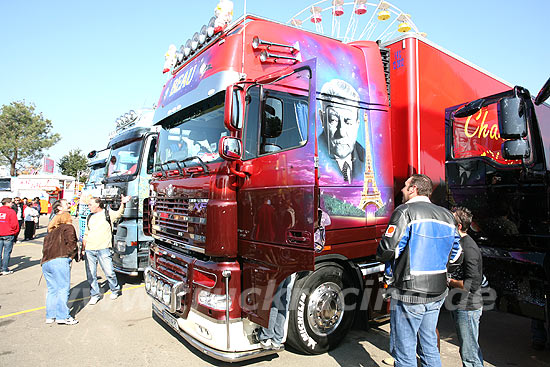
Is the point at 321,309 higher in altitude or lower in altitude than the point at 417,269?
lower

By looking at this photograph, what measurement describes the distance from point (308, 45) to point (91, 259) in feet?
16.3

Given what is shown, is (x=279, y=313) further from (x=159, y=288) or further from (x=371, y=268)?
(x=159, y=288)

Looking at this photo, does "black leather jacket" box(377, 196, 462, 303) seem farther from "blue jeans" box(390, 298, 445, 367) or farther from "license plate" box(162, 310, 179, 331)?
"license plate" box(162, 310, 179, 331)

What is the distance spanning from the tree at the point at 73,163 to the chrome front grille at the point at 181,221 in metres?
46.8

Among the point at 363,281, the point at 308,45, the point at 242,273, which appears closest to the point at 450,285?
the point at 363,281

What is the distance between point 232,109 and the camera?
3490 mm

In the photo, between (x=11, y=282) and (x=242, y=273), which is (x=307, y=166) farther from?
(x=11, y=282)

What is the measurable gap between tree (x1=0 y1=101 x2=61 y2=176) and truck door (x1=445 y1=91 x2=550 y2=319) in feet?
148

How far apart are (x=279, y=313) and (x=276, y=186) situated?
1208mm

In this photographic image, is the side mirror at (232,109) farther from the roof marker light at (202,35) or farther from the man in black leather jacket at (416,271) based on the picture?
the man in black leather jacket at (416,271)

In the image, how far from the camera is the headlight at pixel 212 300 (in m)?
3.55

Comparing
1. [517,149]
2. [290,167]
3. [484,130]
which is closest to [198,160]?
[290,167]

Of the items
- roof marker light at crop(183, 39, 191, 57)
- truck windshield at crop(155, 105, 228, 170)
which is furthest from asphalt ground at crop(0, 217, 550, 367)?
roof marker light at crop(183, 39, 191, 57)

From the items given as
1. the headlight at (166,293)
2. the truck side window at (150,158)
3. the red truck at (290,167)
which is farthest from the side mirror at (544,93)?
the truck side window at (150,158)
